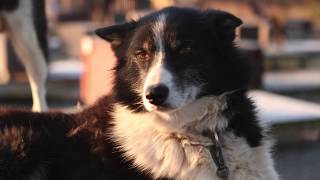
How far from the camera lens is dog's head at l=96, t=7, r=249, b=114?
3.32 meters

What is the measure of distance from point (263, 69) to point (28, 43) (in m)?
6.99

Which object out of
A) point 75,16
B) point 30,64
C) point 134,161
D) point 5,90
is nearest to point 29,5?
point 30,64

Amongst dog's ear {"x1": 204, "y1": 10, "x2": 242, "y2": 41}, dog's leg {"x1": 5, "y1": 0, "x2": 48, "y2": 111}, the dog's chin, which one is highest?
dog's ear {"x1": 204, "y1": 10, "x2": 242, "y2": 41}

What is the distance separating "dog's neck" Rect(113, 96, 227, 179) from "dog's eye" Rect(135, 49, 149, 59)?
0.29m

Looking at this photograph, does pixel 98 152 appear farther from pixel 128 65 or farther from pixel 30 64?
pixel 30 64

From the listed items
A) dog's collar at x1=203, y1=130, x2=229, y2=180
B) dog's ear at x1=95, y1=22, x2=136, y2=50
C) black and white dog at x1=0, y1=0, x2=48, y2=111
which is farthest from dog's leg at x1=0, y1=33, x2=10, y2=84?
dog's collar at x1=203, y1=130, x2=229, y2=180

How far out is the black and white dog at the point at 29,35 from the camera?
6.37m

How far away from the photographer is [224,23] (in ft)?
11.7

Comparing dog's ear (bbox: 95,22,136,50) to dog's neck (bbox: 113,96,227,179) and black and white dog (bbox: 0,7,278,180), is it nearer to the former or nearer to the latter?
black and white dog (bbox: 0,7,278,180)

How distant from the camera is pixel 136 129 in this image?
3.62 meters

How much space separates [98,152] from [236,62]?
2.94ft

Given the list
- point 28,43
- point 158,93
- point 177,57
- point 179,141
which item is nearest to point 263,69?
point 28,43

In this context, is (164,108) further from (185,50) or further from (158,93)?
(185,50)

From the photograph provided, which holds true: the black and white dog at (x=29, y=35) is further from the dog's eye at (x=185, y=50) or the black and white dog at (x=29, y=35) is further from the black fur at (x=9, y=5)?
the dog's eye at (x=185, y=50)
